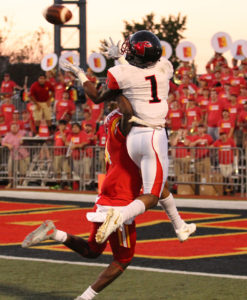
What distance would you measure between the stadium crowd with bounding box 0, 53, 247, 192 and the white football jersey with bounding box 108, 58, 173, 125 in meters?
8.94

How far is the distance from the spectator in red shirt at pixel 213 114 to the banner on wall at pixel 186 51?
9.76ft

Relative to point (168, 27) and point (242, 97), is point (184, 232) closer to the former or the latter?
point (242, 97)

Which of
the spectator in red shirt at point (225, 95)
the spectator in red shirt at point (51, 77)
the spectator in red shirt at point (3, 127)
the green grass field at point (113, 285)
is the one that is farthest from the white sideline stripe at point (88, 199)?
the green grass field at point (113, 285)

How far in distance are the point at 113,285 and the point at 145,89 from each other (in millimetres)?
2098

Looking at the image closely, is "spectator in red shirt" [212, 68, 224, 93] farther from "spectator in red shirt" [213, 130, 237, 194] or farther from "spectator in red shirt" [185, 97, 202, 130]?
"spectator in red shirt" [213, 130, 237, 194]

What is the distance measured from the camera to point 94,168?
16812 mm

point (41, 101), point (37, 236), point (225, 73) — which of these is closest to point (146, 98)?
point (37, 236)

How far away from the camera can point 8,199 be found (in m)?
16.2

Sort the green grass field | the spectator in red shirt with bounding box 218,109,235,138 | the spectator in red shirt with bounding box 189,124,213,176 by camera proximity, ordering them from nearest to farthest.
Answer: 1. the green grass field
2. the spectator in red shirt with bounding box 189,124,213,176
3. the spectator in red shirt with bounding box 218,109,235,138

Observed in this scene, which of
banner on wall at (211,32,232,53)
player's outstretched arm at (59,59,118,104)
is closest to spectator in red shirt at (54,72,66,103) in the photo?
banner on wall at (211,32,232,53)

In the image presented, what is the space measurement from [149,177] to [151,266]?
8.34 ft

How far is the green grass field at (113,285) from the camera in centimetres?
631

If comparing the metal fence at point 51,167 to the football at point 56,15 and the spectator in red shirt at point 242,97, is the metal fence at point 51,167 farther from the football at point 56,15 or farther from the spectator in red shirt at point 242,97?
the football at point 56,15

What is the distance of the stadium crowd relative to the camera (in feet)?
52.4
